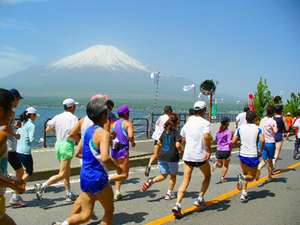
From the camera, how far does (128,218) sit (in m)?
6.08

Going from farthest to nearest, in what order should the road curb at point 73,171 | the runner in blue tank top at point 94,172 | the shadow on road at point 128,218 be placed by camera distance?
1. the road curb at point 73,171
2. the shadow on road at point 128,218
3. the runner in blue tank top at point 94,172

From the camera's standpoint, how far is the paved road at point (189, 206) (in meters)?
6.06

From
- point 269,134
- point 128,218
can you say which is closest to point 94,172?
point 128,218

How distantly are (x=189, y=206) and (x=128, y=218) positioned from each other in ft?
4.25

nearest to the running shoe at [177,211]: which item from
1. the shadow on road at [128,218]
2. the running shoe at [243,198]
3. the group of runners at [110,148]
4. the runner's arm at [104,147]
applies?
the group of runners at [110,148]

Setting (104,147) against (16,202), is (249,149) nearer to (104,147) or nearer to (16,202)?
(104,147)

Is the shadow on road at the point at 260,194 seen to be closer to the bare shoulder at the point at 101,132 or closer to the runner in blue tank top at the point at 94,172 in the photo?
the runner in blue tank top at the point at 94,172

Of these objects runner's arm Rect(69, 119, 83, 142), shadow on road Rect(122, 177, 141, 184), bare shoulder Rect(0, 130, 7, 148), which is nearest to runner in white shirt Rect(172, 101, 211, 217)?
runner's arm Rect(69, 119, 83, 142)

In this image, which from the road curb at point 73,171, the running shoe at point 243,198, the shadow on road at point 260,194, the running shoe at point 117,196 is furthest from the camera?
the road curb at point 73,171

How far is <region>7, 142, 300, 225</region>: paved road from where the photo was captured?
6.06 meters

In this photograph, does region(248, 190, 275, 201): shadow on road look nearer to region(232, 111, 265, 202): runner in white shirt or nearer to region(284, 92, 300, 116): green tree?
region(232, 111, 265, 202): runner in white shirt

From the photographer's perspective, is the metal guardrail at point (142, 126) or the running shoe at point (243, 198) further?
the metal guardrail at point (142, 126)

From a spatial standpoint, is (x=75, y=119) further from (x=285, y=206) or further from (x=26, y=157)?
(x=285, y=206)

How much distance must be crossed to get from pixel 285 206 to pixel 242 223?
4.95 ft
